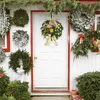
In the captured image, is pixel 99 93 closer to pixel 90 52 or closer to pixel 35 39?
pixel 90 52

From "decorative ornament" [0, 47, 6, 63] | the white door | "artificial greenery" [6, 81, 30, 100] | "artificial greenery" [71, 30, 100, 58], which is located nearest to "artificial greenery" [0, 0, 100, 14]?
the white door

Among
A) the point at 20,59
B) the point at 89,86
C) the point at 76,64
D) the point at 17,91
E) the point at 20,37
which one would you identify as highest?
the point at 20,37

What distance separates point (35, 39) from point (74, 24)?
1298 mm

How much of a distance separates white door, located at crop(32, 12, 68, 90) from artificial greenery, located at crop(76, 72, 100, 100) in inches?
34.8

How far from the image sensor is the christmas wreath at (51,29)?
862cm

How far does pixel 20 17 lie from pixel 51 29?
1.00m

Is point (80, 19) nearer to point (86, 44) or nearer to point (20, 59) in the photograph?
point (86, 44)

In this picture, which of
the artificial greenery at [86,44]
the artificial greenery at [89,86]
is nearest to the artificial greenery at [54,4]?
the artificial greenery at [86,44]

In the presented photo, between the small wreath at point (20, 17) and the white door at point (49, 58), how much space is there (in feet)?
0.96

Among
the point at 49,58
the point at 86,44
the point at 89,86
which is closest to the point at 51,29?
the point at 49,58

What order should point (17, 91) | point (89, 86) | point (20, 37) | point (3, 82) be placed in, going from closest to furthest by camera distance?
point (17, 91) → point (89, 86) → point (3, 82) → point (20, 37)

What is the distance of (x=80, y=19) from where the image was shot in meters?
8.39

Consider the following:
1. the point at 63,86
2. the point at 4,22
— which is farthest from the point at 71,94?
the point at 4,22

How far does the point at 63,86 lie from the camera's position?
892 centimetres
